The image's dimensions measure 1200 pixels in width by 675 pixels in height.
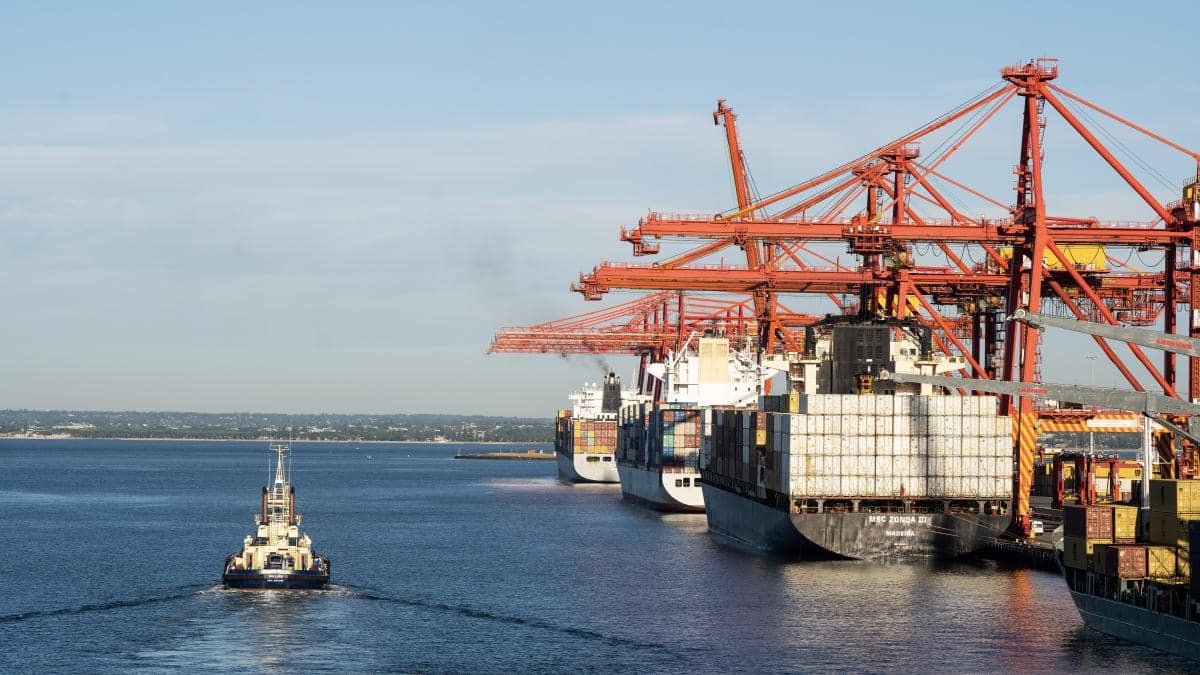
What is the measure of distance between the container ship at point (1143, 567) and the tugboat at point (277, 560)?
27.8 metres

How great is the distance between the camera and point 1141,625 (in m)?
46.4

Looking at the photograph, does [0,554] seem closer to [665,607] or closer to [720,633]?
[665,607]

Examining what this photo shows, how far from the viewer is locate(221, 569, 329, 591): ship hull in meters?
58.2

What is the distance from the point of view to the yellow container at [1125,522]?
48.7 metres

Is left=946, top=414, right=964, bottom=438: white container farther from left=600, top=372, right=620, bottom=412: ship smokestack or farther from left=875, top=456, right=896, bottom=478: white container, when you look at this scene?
left=600, top=372, right=620, bottom=412: ship smokestack

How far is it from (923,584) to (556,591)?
14585 millimetres

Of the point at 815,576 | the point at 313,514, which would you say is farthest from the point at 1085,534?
the point at 313,514

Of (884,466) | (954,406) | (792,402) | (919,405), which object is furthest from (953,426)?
(792,402)

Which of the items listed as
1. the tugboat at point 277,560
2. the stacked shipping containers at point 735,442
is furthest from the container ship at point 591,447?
the tugboat at point 277,560

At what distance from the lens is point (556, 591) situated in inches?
2395

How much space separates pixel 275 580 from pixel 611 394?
12017cm

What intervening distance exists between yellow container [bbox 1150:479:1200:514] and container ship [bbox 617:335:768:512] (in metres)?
51.3

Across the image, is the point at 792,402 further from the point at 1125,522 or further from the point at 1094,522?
Result: the point at 1125,522

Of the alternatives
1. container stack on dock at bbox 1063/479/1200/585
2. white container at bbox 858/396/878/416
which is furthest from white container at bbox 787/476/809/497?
container stack on dock at bbox 1063/479/1200/585
